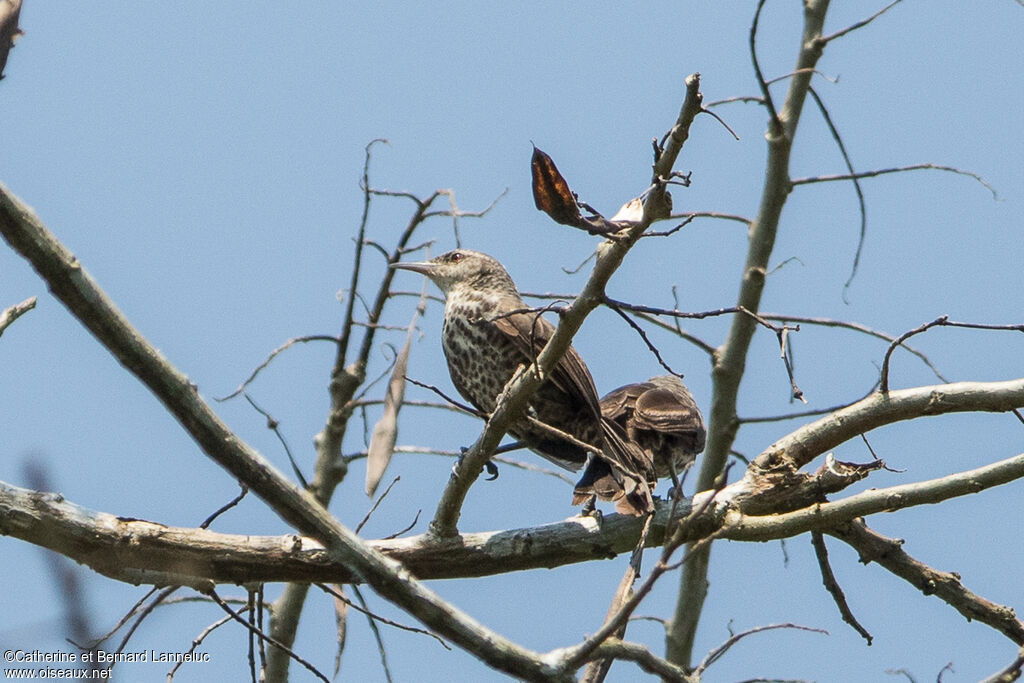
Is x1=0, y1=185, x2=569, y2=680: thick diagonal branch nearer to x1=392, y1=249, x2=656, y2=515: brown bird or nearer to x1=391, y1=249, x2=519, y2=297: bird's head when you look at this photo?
x1=392, y1=249, x2=656, y2=515: brown bird

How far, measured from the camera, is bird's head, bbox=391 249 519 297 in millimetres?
5609

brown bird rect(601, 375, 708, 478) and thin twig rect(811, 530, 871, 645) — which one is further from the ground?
brown bird rect(601, 375, 708, 478)

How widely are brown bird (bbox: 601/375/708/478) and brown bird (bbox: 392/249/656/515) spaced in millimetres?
172

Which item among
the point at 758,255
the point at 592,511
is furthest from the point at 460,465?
the point at 758,255

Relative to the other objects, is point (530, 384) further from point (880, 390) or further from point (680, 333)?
point (680, 333)

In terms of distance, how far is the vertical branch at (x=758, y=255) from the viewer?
5.54 meters

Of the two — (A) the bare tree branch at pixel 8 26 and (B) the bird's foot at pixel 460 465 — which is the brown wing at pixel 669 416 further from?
(A) the bare tree branch at pixel 8 26

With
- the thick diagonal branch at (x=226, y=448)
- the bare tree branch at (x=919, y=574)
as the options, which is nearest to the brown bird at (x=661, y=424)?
the bare tree branch at (x=919, y=574)

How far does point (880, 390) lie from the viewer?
4117 mm

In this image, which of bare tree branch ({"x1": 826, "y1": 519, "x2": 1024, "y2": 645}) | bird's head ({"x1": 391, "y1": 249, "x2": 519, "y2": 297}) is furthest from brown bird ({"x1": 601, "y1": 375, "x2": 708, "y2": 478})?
bare tree branch ({"x1": 826, "y1": 519, "x2": 1024, "y2": 645})

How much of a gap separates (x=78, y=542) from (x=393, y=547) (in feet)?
3.40

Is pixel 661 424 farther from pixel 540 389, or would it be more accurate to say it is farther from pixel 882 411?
pixel 882 411

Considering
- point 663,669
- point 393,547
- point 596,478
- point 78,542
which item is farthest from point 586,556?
point 78,542

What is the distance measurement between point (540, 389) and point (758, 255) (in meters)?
1.50
